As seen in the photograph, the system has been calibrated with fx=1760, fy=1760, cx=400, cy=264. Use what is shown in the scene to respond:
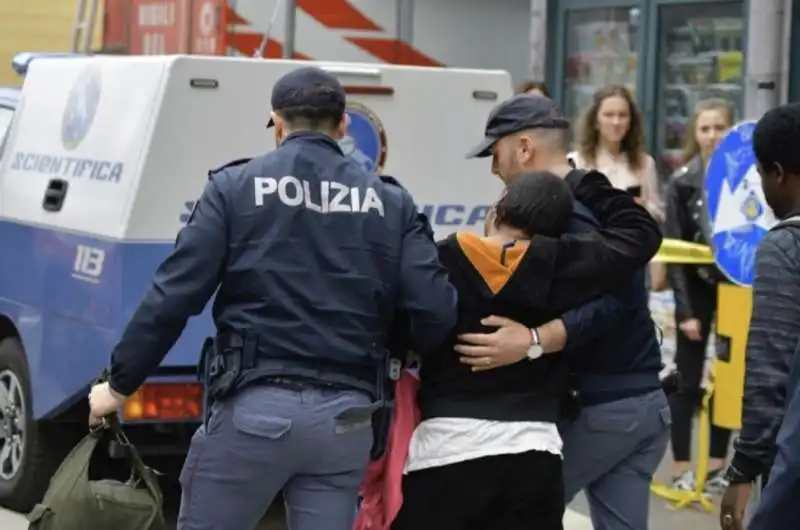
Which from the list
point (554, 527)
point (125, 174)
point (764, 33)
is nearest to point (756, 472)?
point (554, 527)

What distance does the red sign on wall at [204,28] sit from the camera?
11.3 m

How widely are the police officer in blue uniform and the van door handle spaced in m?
2.67

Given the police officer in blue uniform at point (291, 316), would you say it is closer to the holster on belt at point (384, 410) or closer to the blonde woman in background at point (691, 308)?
the holster on belt at point (384, 410)

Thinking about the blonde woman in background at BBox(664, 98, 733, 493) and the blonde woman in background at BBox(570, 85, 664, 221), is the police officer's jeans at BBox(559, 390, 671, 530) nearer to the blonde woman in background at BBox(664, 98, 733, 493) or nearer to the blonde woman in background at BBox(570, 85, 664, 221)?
the blonde woman in background at BBox(664, 98, 733, 493)

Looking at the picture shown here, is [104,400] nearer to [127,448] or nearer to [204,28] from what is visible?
[127,448]

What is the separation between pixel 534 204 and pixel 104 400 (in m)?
1.24

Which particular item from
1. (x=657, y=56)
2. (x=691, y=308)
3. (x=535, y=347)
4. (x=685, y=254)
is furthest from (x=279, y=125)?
(x=657, y=56)

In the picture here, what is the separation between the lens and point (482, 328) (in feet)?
14.6

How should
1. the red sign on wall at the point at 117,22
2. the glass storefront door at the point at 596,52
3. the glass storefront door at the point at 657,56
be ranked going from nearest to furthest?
the glass storefront door at the point at 657,56
the red sign on wall at the point at 117,22
the glass storefront door at the point at 596,52

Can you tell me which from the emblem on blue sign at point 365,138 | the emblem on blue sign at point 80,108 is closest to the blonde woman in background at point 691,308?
the emblem on blue sign at point 365,138

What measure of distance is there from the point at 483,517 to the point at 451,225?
295cm

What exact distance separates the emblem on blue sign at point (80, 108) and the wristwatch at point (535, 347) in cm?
304

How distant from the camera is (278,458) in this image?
4.41 meters

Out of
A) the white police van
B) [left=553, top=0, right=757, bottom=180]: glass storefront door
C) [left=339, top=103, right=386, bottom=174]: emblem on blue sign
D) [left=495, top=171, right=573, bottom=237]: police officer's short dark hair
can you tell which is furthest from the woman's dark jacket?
[left=495, top=171, right=573, bottom=237]: police officer's short dark hair
